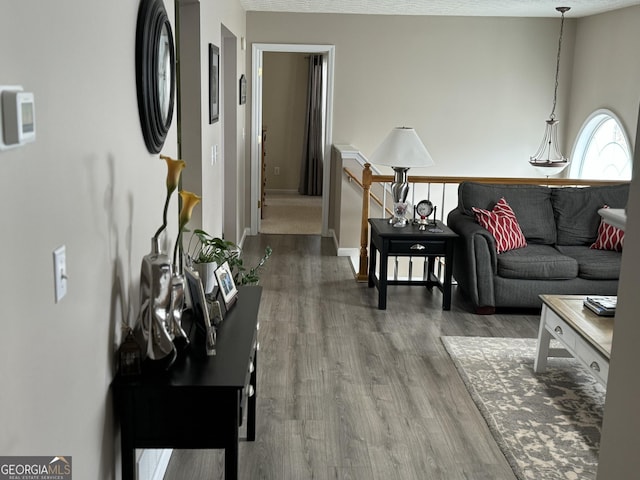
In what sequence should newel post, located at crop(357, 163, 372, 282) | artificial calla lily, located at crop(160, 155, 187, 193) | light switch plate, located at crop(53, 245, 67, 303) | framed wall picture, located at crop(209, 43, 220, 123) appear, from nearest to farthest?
1. light switch plate, located at crop(53, 245, 67, 303)
2. artificial calla lily, located at crop(160, 155, 187, 193)
3. framed wall picture, located at crop(209, 43, 220, 123)
4. newel post, located at crop(357, 163, 372, 282)

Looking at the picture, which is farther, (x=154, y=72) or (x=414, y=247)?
(x=414, y=247)

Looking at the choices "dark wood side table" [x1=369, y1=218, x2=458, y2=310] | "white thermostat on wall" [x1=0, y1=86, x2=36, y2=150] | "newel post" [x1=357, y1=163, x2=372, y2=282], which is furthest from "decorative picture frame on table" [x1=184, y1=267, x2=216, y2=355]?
"newel post" [x1=357, y1=163, x2=372, y2=282]

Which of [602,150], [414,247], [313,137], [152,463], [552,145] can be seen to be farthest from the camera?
[313,137]

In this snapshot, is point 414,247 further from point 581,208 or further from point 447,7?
point 447,7

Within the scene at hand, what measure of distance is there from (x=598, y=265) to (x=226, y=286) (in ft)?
11.1

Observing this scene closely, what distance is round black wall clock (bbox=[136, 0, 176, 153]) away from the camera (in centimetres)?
239

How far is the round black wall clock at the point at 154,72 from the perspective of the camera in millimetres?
2390

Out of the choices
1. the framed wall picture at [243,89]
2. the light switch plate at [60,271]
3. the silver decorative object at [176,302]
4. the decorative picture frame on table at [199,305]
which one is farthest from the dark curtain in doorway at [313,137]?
the light switch plate at [60,271]

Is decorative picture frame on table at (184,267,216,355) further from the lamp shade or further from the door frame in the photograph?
the door frame

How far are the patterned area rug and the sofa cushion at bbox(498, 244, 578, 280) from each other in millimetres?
644

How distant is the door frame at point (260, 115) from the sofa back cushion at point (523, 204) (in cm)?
251

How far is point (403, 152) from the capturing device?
17.5 feet

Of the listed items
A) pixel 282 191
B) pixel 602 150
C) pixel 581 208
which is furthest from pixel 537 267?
pixel 282 191

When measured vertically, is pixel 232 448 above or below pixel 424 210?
below
